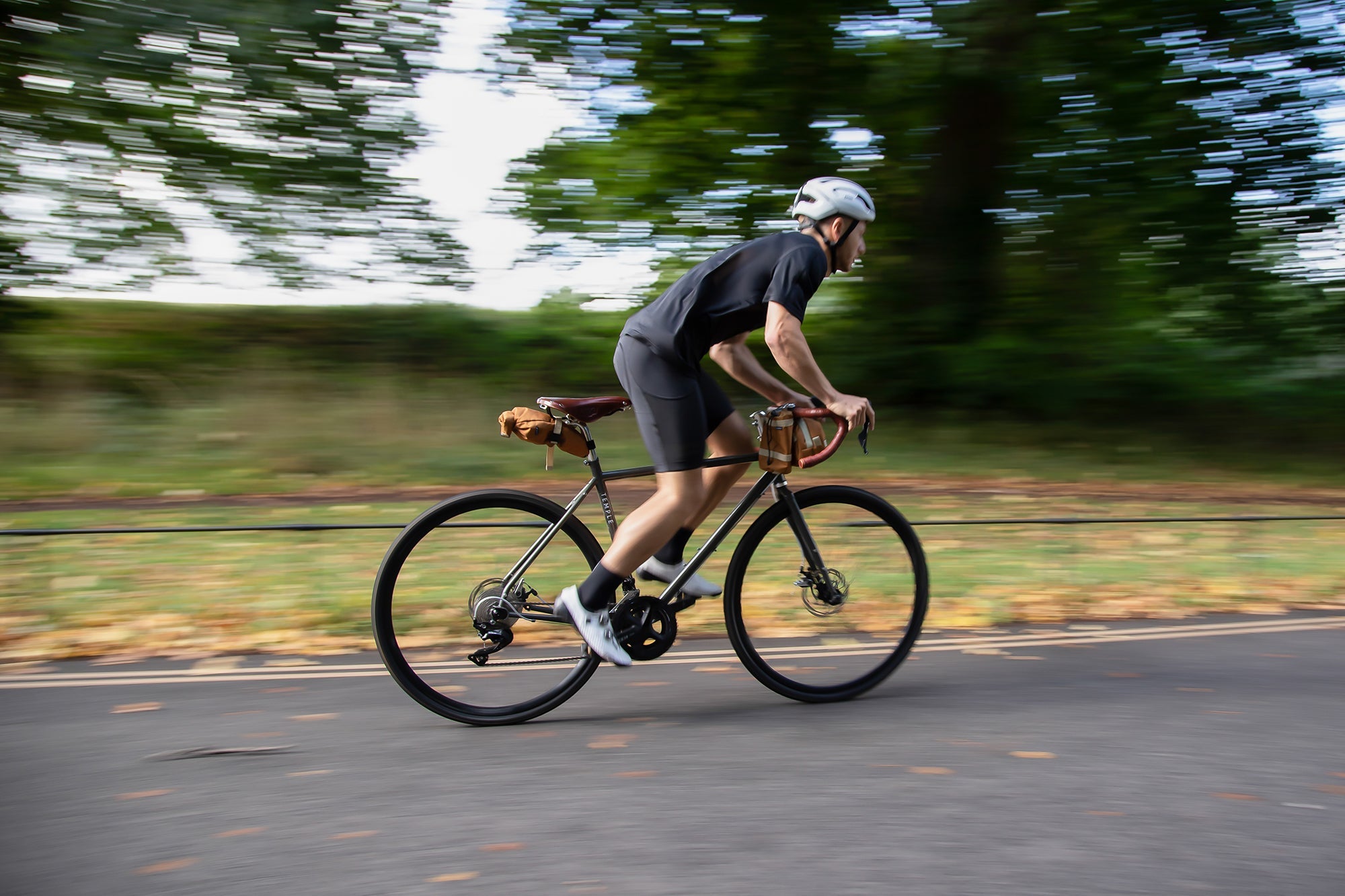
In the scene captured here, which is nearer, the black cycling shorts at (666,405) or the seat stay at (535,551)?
the black cycling shorts at (666,405)

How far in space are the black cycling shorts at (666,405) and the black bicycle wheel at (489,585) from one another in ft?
1.41

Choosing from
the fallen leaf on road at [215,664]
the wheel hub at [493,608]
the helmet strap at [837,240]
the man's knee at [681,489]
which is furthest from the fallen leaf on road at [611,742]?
the fallen leaf on road at [215,664]

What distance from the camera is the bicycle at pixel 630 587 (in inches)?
161

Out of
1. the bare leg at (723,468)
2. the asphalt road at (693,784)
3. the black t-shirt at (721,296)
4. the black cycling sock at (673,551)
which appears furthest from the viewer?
the black cycling sock at (673,551)

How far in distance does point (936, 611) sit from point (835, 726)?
206 cm

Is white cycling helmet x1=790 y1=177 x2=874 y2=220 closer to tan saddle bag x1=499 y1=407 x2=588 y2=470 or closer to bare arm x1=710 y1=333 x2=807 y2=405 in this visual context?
bare arm x1=710 y1=333 x2=807 y2=405

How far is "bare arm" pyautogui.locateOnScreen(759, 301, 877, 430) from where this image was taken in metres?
3.81

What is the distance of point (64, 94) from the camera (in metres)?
10.5

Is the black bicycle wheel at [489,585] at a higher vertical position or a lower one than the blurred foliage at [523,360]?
lower

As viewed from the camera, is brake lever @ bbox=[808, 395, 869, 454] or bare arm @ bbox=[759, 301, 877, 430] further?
brake lever @ bbox=[808, 395, 869, 454]

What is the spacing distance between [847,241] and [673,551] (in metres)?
1.29

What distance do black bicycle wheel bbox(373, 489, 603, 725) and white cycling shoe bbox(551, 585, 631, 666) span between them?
0.14 meters

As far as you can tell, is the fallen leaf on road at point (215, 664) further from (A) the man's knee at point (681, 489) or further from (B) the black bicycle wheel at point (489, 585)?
(A) the man's knee at point (681, 489)

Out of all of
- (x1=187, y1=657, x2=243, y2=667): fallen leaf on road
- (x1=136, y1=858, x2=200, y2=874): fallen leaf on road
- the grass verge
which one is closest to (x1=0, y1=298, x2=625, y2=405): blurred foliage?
the grass verge
